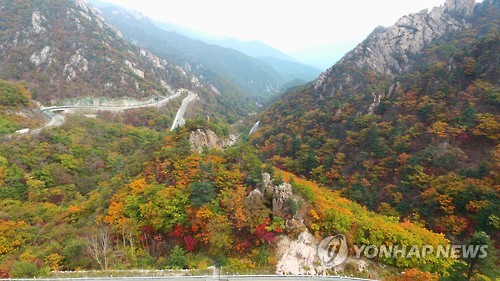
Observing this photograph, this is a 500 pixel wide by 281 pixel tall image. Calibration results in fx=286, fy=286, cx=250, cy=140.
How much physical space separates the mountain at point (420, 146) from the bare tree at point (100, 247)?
2882 centimetres

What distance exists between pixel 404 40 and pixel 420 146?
6913cm

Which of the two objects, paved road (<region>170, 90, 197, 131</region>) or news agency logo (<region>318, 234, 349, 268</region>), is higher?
news agency logo (<region>318, 234, 349, 268</region>)

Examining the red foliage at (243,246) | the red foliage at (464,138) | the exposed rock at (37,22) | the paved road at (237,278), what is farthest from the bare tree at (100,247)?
the exposed rock at (37,22)

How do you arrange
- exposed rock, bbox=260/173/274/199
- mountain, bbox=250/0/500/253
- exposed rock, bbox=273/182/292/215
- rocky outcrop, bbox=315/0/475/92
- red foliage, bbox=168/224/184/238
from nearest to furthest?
red foliage, bbox=168/224/184/238
exposed rock, bbox=273/182/292/215
exposed rock, bbox=260/173/274/199
mountain, bbox=250/0/500/253
rocky outcrop, bbox=315/0/475/92

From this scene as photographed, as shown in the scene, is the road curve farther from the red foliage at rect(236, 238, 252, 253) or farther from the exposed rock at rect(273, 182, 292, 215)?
the exposed rock at rect(273, 182, 292, 215)

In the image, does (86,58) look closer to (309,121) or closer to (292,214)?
(309,121)

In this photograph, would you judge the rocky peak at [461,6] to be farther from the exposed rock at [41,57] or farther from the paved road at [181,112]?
the exposed rock at [41,57]

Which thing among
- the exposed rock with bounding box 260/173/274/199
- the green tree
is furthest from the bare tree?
the exposed rock with bounding box 260/173/274/199

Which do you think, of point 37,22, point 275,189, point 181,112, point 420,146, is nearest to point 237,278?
point 275,189

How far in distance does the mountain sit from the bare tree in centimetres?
2882

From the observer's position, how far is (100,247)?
71.3ft

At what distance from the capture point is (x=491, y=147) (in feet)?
112

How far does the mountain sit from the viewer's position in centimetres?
2966

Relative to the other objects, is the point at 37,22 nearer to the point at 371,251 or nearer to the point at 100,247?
the point at 100,247
